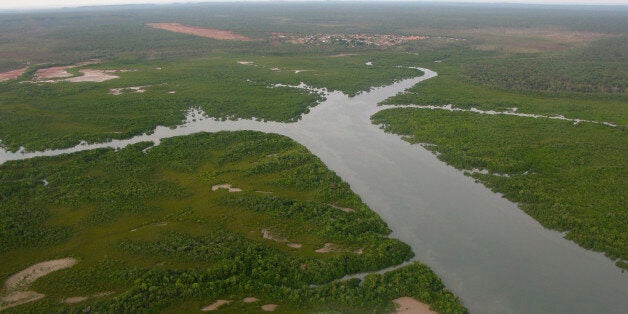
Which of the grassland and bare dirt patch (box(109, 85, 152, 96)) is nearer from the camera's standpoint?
the grassland

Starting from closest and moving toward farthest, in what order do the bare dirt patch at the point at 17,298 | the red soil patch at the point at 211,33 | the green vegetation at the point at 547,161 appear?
the bare dirt patch at the point at 17,298, the green vegetation at the point at 547,161, the red soil patch at the point at 211,33

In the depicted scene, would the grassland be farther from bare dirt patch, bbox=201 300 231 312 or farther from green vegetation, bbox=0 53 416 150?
bare dirt patch, bbox=201 300 231 312

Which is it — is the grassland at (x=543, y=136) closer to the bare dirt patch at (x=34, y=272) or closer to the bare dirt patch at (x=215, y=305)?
the bare dirt patch at (x=215, y=305)

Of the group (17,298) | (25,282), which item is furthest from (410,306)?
(25,282)

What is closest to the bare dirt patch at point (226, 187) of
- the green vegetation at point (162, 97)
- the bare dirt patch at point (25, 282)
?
the bare dirt patch at point (25, 282)

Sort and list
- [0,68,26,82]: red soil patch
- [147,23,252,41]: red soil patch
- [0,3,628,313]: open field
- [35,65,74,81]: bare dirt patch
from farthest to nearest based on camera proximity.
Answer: [147,23,252,41]: red soil patch → [35,65,74,81]: bare dirt patch → [0,68,26,82]: red soil patch → [0,3,628,313]: open field

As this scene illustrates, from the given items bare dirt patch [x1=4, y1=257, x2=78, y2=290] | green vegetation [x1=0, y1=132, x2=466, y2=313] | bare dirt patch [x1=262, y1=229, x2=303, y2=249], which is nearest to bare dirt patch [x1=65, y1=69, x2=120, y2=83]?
green vegetation [x1=0, y1=132, x2=466, y2=313]

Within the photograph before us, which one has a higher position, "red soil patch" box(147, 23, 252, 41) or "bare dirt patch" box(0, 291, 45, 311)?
"red soil patch" box(147, 23, 252, 41)
